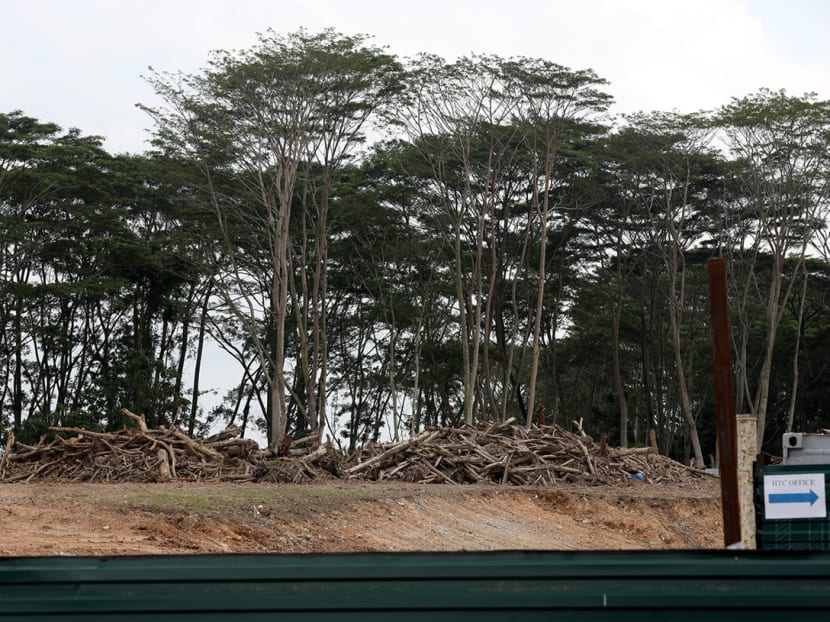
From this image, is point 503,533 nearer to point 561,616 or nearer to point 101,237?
point 561,616

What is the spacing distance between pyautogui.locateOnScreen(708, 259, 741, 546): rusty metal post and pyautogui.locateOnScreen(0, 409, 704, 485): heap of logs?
9.69 metres

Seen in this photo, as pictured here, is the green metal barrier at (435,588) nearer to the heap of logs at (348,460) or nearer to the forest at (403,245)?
the heap of logs at (348,460)

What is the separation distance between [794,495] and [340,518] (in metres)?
7.04

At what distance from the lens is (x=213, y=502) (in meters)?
11.3

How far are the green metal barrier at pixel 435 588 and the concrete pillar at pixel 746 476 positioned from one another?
4249 millimetres

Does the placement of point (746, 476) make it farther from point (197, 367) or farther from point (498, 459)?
point (197, 367)

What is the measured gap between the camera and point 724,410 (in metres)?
6.04

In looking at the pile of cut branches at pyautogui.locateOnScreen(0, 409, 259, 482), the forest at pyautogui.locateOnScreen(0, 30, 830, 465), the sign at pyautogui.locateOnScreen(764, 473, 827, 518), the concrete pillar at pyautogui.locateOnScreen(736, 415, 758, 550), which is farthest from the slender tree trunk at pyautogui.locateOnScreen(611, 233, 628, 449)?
the sign at pyautogui.locateOnScreen(764, 473, 827, 518)

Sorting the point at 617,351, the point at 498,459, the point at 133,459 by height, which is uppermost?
the point at 617,351

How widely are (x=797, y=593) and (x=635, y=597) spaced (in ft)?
0.91

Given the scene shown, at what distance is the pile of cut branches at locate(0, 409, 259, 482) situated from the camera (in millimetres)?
14711

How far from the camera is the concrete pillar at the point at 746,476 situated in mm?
6074

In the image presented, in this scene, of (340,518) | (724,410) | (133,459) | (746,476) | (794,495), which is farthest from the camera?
(133,459)

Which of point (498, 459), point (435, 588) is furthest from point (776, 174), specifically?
point (435, 588)
